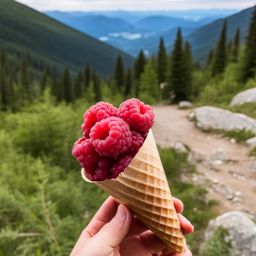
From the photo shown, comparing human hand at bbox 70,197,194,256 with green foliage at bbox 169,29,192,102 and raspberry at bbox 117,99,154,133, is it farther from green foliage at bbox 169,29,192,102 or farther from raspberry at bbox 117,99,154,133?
green foliage at bbox 169,29,192,102

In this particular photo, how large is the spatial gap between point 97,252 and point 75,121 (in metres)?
14.7

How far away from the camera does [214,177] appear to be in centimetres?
1238

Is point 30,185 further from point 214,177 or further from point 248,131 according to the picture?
point 248,131

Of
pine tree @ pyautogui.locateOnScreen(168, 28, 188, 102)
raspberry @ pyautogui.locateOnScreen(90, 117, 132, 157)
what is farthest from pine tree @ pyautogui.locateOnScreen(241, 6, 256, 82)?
raspberry @ pyautogui.locateOnScreen(90, 117, 132, 157)

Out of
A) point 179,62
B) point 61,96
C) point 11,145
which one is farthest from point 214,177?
point 61,96

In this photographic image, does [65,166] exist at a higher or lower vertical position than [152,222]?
lower

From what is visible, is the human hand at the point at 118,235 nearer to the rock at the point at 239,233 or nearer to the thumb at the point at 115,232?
the thumb at the point at 115,232

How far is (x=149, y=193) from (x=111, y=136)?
27.2 inches

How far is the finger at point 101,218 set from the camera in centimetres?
317

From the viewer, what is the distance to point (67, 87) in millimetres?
76625

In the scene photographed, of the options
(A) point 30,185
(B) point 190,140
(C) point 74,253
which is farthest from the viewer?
(B) point 190,140

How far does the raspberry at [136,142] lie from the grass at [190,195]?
19.4 ft

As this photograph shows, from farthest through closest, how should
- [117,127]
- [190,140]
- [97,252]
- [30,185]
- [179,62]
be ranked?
[179,62]
[190,140]
[30,185]
[97,252]
[117,127]

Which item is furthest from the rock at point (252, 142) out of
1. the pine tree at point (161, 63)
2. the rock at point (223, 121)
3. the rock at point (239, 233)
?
the pine tree at point (161, 63)
